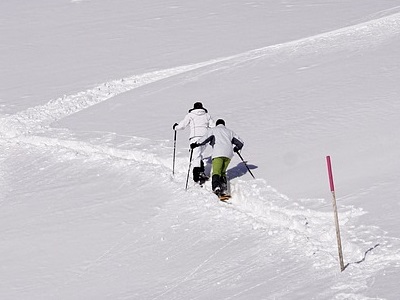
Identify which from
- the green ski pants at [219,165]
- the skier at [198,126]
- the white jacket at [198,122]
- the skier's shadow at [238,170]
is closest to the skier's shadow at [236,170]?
the skier's shadow at [238,170]

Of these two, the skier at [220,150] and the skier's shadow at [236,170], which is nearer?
the skier at [220,150]

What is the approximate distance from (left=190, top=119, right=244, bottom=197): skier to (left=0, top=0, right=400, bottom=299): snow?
311 millimetres

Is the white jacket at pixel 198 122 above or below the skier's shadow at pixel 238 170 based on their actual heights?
above

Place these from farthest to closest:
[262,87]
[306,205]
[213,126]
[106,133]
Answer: [262,87], [106,133], [213,126], [306,205]

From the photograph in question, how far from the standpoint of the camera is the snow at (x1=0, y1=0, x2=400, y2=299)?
11.3m

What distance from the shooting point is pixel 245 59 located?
83.2ft

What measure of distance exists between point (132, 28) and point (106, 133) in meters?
13.5

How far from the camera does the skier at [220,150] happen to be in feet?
45.1

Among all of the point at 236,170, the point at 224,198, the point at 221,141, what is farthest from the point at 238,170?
the point at 224,198

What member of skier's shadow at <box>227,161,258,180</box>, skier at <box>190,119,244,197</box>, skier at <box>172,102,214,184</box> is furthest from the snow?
skier at <box>172,102,214,184</box>

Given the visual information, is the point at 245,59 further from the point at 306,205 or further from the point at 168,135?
the point at 306,205

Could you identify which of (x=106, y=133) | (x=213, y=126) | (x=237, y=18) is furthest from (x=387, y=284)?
(x=237, y=18)

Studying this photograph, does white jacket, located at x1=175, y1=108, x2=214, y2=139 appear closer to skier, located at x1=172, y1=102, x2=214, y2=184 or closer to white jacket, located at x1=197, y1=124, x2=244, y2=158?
skier, located at x1=172, y1=102, x2=214, y2=184

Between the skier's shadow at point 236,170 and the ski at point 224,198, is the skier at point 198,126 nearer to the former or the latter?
the skier's shadow at point 236,170
